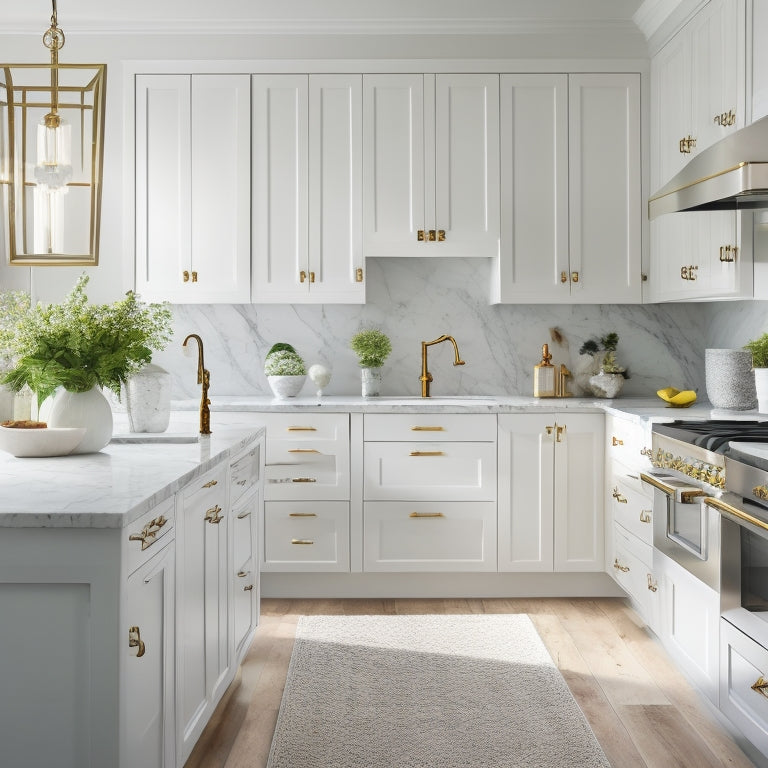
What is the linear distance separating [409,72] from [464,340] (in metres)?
1.39

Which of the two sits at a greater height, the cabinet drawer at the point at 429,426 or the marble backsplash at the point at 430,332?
the marble backsplash at the point at 430,332

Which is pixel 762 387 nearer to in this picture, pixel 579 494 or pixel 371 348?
pixel 579 494

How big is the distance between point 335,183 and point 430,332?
94cm

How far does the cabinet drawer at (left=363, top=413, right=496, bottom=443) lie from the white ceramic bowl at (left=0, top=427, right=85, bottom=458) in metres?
1.74

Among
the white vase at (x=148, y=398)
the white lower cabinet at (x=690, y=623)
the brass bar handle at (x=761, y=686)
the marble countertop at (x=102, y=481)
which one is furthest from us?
the white vase at (x=148, y=398)

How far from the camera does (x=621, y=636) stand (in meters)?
3.23

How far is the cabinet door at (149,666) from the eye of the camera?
1.50 m

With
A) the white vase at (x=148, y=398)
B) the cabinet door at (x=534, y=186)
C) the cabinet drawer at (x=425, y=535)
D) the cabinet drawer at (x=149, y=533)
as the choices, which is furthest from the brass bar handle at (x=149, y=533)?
the cabinet door at (x=534, y=186)

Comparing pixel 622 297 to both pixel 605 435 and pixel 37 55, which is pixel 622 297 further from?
pixel 37 55

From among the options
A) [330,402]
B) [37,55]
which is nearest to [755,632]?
[330,402]

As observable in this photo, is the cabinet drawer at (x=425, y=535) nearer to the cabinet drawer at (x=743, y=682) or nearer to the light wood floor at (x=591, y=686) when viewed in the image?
the light wood floor at (x=591, y=686)

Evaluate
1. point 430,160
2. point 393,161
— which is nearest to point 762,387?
point 430,160

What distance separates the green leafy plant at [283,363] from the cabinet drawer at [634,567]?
170 centimetres

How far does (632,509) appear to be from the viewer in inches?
128
